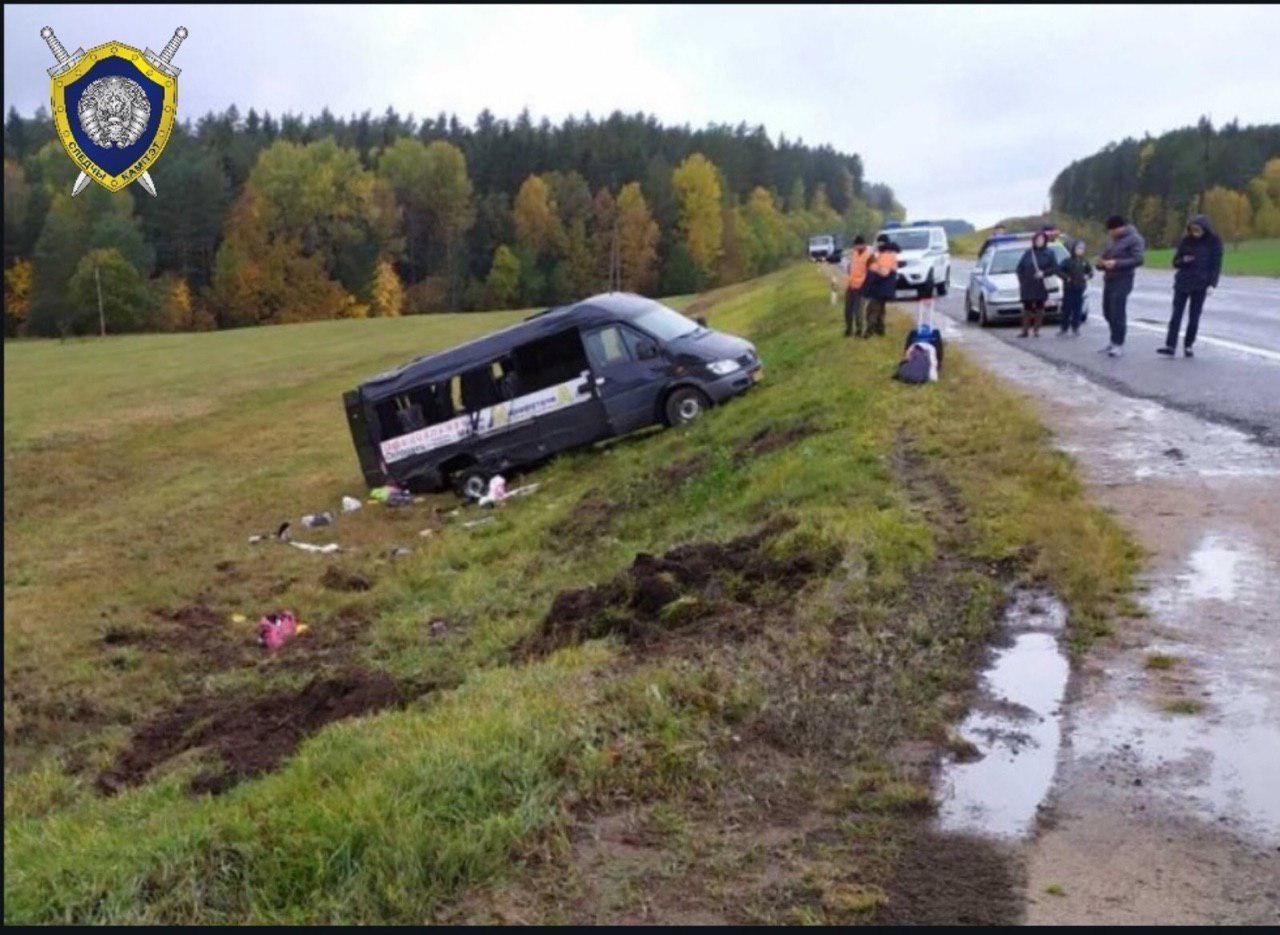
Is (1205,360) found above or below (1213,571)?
above

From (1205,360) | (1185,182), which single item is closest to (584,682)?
(1205,360)

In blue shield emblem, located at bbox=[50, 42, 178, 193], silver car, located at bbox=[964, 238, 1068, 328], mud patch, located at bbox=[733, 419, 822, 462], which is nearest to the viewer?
blue shield emblem, located at bbox=[50, 42, 178, 193]

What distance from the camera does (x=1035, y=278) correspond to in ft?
65.1

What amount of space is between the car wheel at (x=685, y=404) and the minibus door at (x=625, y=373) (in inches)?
10.6

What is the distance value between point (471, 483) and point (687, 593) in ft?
34.8

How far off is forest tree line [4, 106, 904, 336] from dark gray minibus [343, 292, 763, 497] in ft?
4.75

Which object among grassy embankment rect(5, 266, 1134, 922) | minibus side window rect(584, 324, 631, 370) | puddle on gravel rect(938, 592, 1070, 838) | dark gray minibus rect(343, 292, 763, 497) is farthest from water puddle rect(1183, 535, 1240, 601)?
minibus side window rect(584, 324, 631, 370)

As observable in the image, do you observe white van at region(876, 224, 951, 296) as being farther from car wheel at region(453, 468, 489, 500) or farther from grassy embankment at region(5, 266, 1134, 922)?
car wheel at region(453, 468, 489, 500)

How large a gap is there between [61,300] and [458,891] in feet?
23.1

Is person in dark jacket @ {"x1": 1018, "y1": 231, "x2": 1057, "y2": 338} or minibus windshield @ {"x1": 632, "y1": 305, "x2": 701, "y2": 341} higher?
person in dark jacket @ {"x1": 1018, "y1": 231, "x2": 1057, "y2": 338}

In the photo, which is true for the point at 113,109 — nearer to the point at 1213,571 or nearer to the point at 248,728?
the point at 248,728

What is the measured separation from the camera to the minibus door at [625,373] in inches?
698

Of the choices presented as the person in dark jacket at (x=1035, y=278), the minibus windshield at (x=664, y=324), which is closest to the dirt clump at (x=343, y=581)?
the minibus windshield at (x=664, y=324)

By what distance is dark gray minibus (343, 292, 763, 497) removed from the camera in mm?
17719
